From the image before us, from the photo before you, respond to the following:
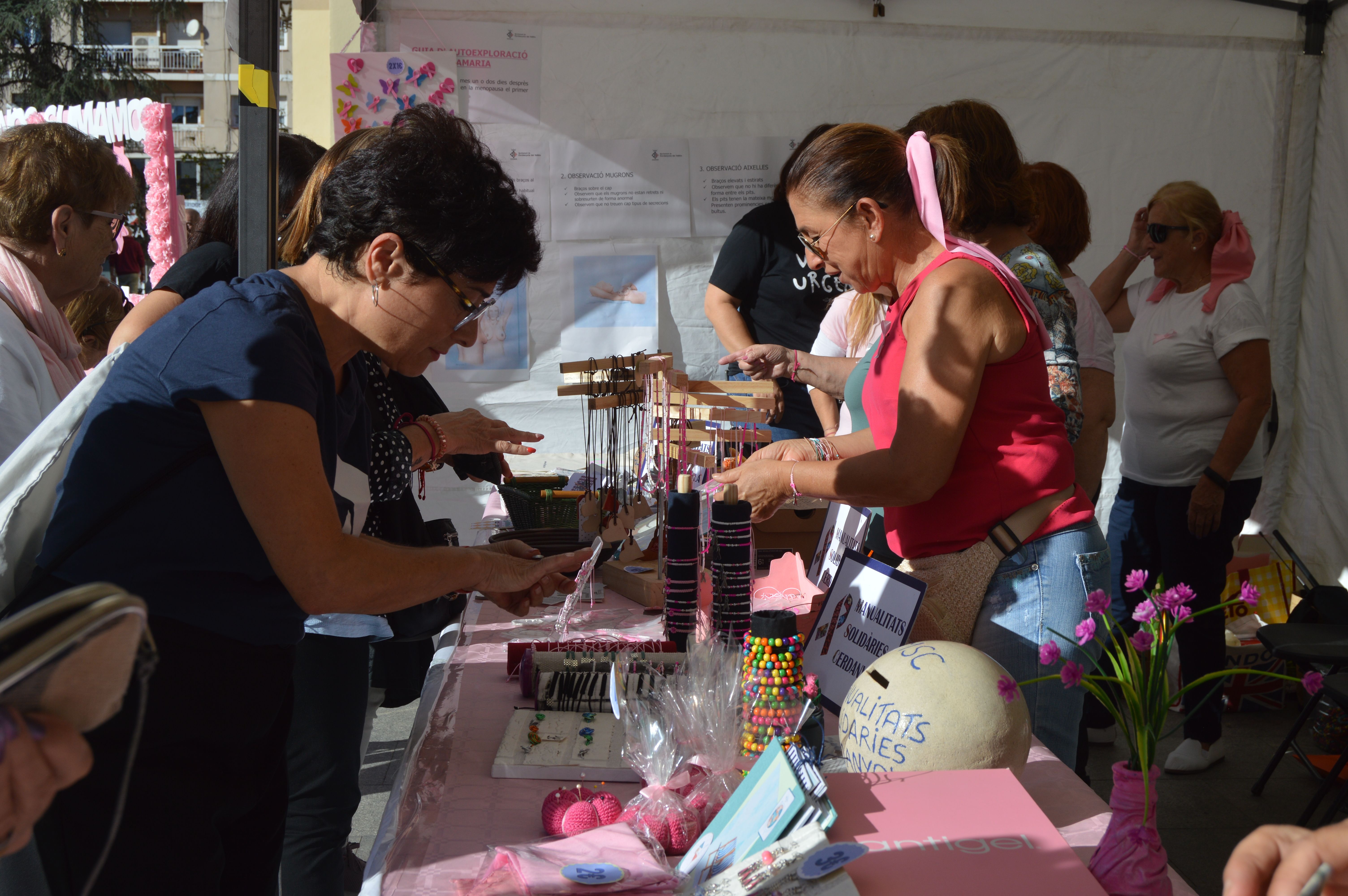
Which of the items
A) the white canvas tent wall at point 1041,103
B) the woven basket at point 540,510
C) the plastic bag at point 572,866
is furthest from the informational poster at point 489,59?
the plastic bag at point 572,866

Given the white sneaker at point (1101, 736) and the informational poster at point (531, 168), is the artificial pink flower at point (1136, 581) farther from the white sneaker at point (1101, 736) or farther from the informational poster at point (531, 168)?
the informational poster at point (531, 168)

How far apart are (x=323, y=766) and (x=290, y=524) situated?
3.08 ft

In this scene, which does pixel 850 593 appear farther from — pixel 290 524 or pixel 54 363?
pixel 54 363

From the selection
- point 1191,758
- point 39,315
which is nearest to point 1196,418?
point 1191,758

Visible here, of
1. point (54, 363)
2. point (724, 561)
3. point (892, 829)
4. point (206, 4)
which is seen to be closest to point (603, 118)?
point (54, 363)

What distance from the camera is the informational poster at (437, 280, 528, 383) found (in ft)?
13.5

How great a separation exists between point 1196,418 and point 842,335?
125cm

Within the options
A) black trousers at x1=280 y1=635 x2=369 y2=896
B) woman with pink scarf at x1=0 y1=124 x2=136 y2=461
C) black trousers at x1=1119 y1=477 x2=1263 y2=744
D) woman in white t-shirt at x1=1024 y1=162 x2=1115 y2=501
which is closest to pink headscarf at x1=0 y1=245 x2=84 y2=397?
woman with pink scarf at x1=0 y1=124 x2=136 y2=461

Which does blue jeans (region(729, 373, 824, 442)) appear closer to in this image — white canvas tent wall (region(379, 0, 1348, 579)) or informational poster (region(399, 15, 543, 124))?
white canvas tent wall (region(379, 0, 1348, 579))

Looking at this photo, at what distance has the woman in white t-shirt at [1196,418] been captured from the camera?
123 inches

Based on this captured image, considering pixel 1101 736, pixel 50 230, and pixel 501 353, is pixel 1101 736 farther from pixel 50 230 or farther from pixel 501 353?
pixel 50 230

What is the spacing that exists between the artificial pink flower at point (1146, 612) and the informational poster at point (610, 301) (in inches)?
126

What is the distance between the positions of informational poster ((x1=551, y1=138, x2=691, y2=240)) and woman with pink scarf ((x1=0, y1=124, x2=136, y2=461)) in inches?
78.4

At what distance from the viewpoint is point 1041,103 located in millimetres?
4098
